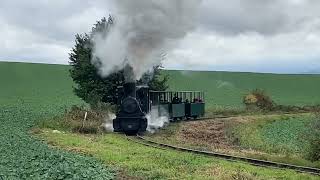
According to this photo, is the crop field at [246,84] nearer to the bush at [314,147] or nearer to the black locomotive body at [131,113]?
the black locomotive body at [131,113]

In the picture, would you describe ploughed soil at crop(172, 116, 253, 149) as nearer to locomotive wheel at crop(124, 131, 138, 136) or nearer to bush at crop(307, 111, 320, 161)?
locomotive wheel at crop(124, 131, 138, 136)

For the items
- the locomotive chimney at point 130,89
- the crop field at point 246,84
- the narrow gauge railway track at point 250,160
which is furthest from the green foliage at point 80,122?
the crop field at point 246,84

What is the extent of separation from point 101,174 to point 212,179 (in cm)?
330

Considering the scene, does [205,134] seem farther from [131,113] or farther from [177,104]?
[177,104]

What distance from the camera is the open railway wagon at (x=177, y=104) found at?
125 feet

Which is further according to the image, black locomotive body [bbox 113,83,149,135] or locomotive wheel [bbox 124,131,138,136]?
locomotive wheel [bbox 124,131,138,136]

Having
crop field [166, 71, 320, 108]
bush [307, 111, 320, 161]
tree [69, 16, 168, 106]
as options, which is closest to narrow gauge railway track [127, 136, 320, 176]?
bush [307, 111, 320, 161]

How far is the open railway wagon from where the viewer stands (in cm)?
3808

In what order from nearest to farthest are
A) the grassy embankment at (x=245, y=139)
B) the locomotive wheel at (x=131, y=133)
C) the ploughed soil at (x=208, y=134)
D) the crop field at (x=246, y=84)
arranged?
1. the grassy embankment at (x=245, y=139)
2. the ploughed soil at (x=208, y=134)
3. the locomotive wheel at (x=131, y=133)
4. the crop field at (x=246, y=84)

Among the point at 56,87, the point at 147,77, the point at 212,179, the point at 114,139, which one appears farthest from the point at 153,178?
the point at 56,87

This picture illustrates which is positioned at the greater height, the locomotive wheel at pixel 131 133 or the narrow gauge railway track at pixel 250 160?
the narrow gauge railway track at pixel 250 160

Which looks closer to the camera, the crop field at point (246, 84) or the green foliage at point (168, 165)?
the green foliage at point (168, 165)

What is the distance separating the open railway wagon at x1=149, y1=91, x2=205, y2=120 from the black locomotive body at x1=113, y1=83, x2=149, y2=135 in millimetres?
2125

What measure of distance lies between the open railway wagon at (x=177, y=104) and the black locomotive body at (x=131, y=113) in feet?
6.97
